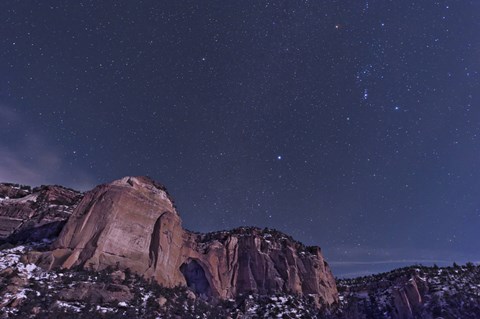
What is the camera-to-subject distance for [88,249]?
5169cm

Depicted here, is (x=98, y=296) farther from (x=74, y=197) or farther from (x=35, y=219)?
(x=74, y=197)

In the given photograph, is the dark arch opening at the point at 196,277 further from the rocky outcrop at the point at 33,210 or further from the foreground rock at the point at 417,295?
the foreground rock at the point at 417,295

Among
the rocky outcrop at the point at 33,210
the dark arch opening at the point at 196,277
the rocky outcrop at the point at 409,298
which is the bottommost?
the rocky outcrop at the point at 409,298

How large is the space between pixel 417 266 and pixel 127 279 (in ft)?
261

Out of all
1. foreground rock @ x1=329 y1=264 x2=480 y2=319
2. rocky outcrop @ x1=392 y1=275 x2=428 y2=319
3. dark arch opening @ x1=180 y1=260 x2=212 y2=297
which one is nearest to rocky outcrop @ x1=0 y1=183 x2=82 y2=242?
dark arch opening @ x1=180 y1=260 x2=212 y2=297

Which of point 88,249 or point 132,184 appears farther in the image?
point 132,184

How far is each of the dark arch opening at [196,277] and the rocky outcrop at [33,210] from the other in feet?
93.9

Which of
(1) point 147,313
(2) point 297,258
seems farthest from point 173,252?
(2) point 297,258

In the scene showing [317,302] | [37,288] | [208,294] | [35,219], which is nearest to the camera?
[37,288]

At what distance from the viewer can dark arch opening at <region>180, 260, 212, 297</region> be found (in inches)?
2830

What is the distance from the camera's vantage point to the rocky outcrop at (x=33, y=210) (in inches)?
2371

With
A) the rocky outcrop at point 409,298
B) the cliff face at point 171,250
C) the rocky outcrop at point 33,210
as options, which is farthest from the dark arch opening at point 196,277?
the rocky outcrop at point 409,298

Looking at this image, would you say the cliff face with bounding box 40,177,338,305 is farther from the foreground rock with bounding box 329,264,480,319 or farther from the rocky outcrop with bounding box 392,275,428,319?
the rocky outcrop with bounding box 392,275,428,319

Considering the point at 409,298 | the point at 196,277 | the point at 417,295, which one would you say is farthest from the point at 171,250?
the point at 417,295
